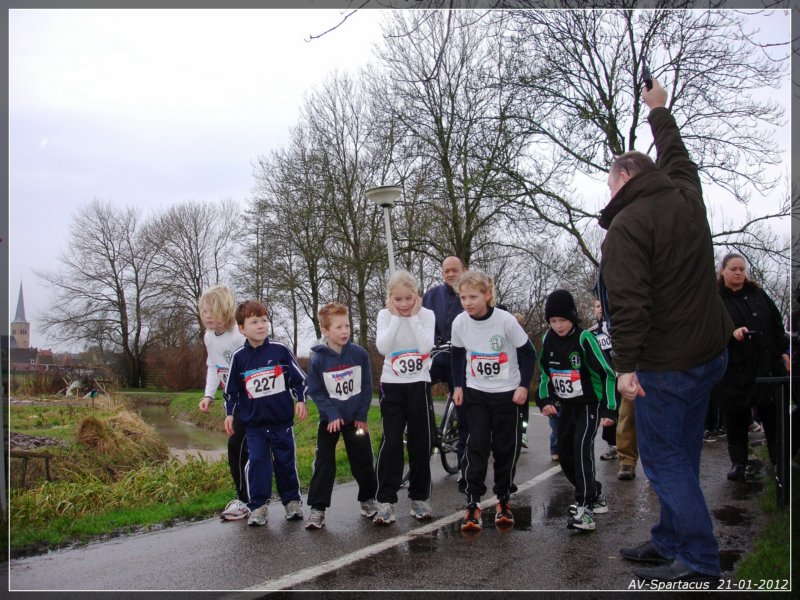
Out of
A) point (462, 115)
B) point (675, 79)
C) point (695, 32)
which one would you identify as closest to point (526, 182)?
point (462, 115)

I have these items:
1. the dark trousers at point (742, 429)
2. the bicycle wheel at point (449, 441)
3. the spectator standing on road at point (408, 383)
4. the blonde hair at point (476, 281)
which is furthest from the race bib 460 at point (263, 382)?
the dark trousers at point (742, 429)

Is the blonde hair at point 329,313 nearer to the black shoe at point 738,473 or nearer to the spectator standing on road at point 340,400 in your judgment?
the spectator standing on road at point 340,400

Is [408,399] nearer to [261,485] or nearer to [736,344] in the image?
[261,485]

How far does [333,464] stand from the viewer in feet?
18.8

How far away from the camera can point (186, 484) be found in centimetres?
817

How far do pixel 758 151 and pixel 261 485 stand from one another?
38.5 ft

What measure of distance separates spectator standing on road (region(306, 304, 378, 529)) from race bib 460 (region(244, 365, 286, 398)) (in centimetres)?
32

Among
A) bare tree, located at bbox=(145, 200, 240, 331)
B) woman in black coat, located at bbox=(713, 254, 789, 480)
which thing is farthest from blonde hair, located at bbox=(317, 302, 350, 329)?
bare tree, located at bbox=(145, 200, 240, 331)

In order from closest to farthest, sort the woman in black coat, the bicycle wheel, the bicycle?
1. the woman in black coat
2. the bicycle
3. the bicycle wheel

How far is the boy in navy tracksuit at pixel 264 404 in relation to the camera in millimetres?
5816

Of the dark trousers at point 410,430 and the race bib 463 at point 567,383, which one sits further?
the dark trousers at point 410,430

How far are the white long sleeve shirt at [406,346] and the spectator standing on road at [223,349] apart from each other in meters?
1.47

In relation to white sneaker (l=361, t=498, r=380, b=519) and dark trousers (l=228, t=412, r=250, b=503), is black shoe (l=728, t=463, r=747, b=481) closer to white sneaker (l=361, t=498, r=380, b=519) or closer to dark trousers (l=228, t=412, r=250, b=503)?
white sneaker (l=361, t=498, r=380, b=519)

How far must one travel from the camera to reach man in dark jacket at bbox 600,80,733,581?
3.80 metres
